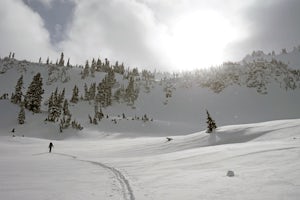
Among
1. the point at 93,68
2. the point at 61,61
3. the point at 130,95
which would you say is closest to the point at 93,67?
the point at 93,68

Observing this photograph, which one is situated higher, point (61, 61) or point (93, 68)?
point (61, 61)

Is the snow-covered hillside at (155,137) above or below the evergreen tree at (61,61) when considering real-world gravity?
below

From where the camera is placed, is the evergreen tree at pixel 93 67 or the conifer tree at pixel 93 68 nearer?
the conifer tree at pixel 93 68

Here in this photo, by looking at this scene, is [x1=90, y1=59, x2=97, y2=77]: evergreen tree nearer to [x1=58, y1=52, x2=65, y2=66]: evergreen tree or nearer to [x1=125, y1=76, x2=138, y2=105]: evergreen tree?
[x1=58, y1=52, x2=65, y2=66]: evergreen tree

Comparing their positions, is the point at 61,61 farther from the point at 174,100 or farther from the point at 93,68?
the point at 174,100

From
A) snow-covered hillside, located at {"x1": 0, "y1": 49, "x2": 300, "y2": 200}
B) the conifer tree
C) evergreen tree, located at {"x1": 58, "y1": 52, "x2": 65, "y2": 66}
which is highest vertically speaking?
evergreen tree, located at {"x1": 58, "y1": 52, "x2": 65, "y2": 66}

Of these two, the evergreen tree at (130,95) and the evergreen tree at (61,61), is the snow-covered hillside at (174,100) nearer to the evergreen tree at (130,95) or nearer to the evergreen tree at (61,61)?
the evergreen tree at (130,95)

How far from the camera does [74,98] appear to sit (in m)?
102

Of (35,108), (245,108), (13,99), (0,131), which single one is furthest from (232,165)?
(245,108)

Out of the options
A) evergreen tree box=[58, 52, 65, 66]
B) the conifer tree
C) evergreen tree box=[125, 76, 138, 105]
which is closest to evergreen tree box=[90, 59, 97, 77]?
the conifer tree

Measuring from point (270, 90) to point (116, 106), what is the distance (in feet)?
227

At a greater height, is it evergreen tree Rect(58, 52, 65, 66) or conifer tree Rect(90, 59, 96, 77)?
evergreen tree Rect(58, 52, 65, 66)

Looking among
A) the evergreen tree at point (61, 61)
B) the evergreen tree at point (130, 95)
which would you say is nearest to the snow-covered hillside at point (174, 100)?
the evergreen tree at point (130, 95)

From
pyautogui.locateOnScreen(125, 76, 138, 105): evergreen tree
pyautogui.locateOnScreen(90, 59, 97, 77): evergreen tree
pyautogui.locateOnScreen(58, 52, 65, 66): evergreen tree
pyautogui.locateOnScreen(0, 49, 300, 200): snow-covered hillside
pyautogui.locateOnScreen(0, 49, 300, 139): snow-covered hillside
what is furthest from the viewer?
pyautogui.locateOnScreen(58, 52, 65, 66): evergreen tree
